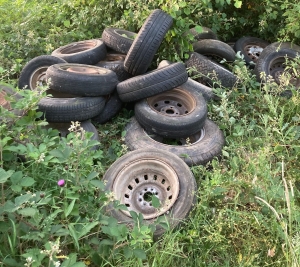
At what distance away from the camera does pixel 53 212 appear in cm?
262

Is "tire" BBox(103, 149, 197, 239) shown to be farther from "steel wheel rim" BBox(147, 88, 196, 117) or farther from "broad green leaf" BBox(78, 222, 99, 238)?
"steel wheel rim" BBox(147, 88, 196, 117)

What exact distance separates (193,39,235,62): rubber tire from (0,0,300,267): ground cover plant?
0.42 meters

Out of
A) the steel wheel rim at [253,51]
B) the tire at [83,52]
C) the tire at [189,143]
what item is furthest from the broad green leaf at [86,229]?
the steel wheel rim at [253,51]

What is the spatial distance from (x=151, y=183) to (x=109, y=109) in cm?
133

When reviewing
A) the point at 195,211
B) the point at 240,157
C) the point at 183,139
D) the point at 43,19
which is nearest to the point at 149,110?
the point at 183,139

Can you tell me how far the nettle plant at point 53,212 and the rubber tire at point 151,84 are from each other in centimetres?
135

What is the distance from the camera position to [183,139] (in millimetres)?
4406

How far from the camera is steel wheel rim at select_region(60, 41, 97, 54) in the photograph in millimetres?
5430

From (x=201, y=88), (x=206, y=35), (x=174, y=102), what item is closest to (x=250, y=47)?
(x=206, y=35)

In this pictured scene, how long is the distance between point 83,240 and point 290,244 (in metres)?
1.45

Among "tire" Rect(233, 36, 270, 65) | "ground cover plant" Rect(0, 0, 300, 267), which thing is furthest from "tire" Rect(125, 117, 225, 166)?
"tire" Rect(233, 36, 270, 65)

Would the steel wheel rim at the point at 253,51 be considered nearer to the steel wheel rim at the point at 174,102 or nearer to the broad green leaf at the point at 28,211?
the steel wheel rim at the point at 174,102

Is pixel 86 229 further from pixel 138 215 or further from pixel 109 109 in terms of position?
pixel 109 109

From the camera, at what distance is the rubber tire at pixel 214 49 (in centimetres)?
555
